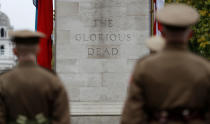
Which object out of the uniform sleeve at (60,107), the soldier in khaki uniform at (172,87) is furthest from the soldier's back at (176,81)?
the uniform sleeve at (60,107)

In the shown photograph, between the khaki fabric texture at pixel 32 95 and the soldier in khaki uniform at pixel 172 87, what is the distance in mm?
908

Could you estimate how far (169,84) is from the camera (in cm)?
505

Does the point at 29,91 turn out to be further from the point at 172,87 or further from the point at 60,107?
the point at 172,87

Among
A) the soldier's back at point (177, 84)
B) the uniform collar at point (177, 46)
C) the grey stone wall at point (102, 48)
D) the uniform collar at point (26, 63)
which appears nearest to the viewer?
the soldier's back at point (177, 84)

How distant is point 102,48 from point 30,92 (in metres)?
6.02

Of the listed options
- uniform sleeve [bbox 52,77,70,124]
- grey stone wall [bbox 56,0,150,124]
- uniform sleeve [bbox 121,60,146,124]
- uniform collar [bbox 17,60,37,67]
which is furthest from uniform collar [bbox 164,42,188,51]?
grey stone wall [bbox 56,0,150,124]

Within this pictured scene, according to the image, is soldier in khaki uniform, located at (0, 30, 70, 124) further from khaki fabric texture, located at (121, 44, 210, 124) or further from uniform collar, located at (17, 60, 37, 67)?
khaki fabric texture, located at (121, 44, 210, 124)

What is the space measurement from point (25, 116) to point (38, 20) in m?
7.55

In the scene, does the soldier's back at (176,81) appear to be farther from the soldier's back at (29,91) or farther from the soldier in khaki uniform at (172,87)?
the soldier's back at (29,91)

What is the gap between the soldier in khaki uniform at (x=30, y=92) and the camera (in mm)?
5715

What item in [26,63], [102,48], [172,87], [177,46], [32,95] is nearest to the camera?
[172,87]

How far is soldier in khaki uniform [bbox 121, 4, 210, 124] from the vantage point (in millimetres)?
5035

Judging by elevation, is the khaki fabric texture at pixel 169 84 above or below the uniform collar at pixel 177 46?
below

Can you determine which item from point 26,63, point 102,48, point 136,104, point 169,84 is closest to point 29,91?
point 26,63
